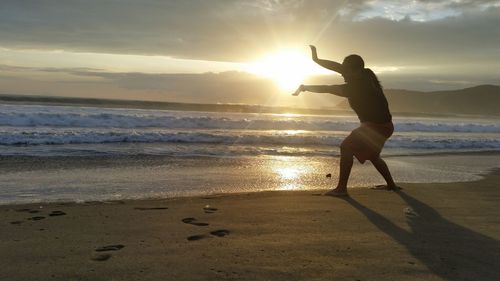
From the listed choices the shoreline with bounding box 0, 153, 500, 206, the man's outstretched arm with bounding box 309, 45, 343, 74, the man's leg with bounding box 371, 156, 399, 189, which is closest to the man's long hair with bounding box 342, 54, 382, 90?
the man's outstretched arm with bounding box 309, 45, 343, 74

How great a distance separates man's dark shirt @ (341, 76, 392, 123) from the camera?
6074mm

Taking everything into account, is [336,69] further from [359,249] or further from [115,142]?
[115,142]

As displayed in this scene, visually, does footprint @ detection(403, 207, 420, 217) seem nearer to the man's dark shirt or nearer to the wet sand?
the wet sand

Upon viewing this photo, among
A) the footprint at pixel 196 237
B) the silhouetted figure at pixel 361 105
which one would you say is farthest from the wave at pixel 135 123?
the footprint at pixel 196 237

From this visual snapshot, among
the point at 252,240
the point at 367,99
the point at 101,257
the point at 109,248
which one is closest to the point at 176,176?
the point at 367,99

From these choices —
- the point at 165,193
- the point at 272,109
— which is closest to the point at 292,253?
the point at 165,193

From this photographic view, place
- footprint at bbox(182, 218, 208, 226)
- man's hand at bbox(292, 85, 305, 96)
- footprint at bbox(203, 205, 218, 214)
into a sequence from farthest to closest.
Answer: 1. man's hand at bbox(292, 85, 305, 96)
2. footprint at bbox(203, 205, 218, 214)
3. footprint at bbox(182, 218, 208, 226)

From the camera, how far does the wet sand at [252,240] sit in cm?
316

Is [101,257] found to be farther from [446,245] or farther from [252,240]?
[446,245]

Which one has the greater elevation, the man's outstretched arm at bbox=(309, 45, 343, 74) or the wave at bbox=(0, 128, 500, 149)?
the man's outstretched arm at bbox=(309, 45, 343, 74)

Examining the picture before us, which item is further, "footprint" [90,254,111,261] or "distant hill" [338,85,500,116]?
"distant hill" [338,85,500,116]

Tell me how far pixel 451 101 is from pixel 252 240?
259 feet

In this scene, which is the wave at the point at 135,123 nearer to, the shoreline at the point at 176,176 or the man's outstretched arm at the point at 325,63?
the shoreline at the point at 176,176

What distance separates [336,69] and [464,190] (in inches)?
107
